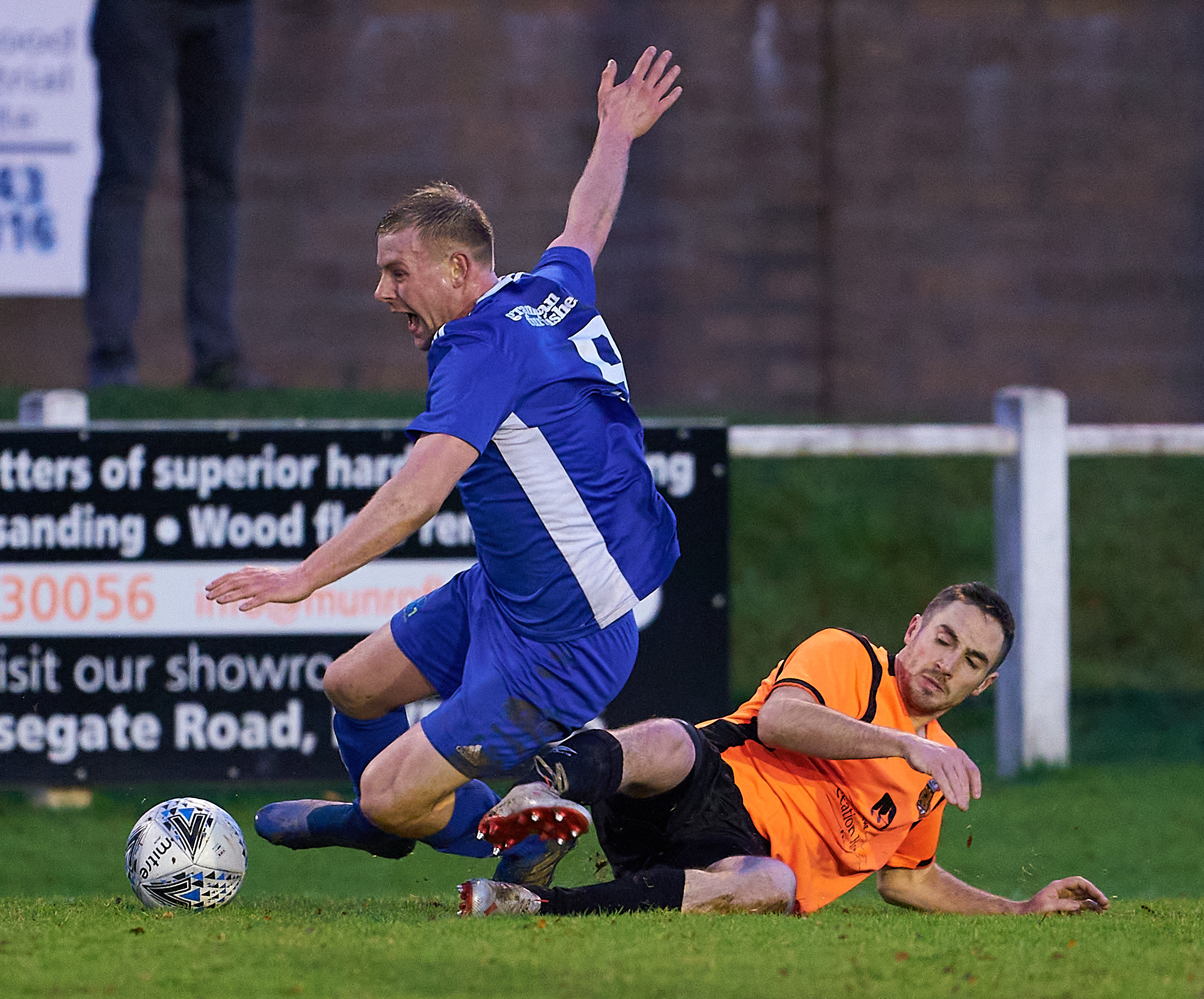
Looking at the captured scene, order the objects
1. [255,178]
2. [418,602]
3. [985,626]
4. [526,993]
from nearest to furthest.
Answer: [526,993], [985,626], [418,602], [255,178]

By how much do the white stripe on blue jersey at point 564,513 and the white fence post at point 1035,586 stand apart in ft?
9.53

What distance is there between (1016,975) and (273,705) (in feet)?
11.4

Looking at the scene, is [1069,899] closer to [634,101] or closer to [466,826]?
[466,826]

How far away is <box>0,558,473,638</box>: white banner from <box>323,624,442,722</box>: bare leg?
5.54ft

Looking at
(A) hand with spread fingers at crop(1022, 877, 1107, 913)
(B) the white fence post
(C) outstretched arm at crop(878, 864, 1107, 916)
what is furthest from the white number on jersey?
(B) the white fence post

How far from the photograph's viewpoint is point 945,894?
4.48m

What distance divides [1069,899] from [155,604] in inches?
136

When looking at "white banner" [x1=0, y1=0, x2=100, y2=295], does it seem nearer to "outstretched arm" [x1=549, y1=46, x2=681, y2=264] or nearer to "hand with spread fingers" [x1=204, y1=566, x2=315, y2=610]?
"outstretched arm" [x1=549, y1=46, x2=681, y2=264]

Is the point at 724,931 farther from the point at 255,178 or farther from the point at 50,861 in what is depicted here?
the point at 255,178

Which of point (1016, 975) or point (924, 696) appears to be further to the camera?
point (924, 696)

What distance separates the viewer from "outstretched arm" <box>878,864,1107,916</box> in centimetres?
435

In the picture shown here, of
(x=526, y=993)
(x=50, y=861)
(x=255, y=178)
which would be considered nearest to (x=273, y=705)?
(x=50, y=861)

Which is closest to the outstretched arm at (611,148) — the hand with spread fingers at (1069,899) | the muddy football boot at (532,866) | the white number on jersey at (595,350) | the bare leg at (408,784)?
the white number on jersey at (595,350)

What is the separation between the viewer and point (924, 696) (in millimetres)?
4305
